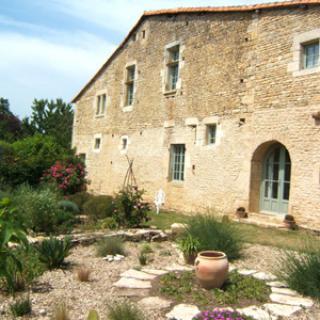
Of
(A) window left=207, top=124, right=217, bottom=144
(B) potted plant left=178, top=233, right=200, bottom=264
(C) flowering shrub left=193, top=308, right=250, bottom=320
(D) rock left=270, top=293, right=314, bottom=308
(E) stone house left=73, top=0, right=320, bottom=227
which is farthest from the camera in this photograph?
(A) window left=207, top=124, right=217, bottom=144

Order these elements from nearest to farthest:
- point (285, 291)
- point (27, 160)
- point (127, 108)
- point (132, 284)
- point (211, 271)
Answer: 1. point (211, 271)
2. point (285, 291)
3. point (132, 284)
4. point (27, 160)
5. point (127, 108)

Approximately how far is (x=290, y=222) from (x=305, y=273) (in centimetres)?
478

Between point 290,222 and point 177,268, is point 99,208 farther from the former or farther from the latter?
point 290,222

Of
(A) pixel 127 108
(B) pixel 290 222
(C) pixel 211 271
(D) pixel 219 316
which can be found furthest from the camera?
(A) pixel 127 108

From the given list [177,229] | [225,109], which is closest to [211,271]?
[177,229]

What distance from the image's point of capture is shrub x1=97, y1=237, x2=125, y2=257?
646 cm

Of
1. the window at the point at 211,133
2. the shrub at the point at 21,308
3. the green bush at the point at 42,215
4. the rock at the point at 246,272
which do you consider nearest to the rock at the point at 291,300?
the rock at the point at 246,272

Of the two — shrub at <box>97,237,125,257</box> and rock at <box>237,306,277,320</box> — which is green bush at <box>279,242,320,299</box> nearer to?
rock at <box>237,306,277,320</box>

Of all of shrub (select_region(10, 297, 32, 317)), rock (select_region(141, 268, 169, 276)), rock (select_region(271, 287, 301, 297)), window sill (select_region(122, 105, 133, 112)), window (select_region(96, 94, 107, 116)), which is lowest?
shrub (select_region(10, 297, 32, 317))

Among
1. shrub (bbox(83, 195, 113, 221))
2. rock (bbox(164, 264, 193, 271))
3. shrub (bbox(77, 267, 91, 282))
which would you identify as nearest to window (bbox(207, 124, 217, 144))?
shrub (bbox(83, 195, 113, 221))

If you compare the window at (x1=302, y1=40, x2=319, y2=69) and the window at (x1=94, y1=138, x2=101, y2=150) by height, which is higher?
the window at (x1=302, y1=40, x2=319, y2=69)

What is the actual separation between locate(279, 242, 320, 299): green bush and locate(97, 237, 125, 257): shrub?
261 cm

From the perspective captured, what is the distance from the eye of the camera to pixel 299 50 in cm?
972

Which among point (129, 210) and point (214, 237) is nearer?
point (214, 237)
